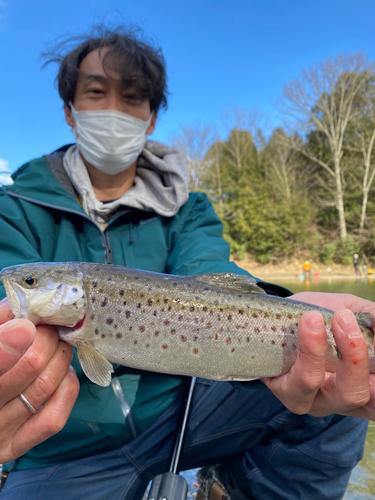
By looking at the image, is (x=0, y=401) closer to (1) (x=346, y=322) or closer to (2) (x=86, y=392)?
(2) (x=86, y=392)

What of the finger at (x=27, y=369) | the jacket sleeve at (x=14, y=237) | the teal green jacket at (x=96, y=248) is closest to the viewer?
the finger at (x=27, y=369)

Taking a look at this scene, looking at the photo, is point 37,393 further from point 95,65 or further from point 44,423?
point 95,65

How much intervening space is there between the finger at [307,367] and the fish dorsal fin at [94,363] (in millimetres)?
1049

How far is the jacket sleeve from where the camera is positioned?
253cm

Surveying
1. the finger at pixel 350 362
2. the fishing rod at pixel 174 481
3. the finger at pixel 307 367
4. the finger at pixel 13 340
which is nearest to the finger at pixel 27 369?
the finger at pixel 13 340

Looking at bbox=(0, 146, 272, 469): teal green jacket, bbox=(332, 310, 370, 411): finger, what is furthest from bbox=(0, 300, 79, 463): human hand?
bbox=(332, 310, 370, 411): finger

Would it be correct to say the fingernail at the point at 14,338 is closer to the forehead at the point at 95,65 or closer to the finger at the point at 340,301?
the finger at the point at 340,301

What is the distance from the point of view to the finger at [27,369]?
1.58m

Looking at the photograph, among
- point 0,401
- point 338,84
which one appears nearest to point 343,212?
point 338,84

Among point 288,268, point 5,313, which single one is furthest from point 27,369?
point 288,268

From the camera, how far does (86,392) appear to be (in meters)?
2.49

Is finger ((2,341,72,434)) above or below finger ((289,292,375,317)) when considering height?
below

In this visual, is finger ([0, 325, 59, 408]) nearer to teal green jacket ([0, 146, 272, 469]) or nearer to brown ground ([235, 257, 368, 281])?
teal green jacket ([0, 146, 272, 469])

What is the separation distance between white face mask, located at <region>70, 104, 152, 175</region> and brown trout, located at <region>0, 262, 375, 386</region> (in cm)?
170
